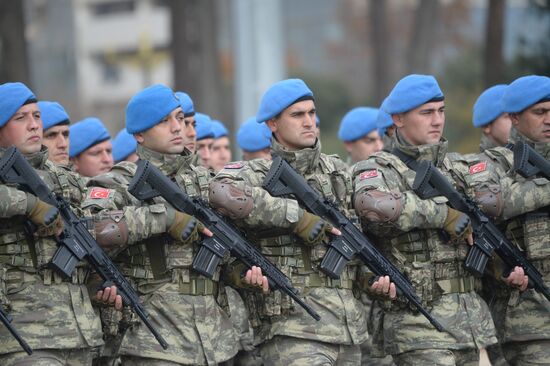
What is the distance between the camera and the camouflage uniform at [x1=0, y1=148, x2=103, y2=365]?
22.5 feet

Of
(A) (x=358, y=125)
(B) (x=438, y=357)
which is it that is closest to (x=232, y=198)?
(B) (x=438, y=357)

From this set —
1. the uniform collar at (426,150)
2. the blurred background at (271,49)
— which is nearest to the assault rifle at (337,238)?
the uniform collar at (426,150)

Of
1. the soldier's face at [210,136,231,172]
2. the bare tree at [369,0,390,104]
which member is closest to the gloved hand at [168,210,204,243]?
the soldier's face at [210,136,231,172]

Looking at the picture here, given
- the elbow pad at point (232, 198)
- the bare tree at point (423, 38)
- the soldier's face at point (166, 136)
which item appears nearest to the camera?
the elbow pad at point (232, 198)

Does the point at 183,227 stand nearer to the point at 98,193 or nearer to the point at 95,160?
the point at 98,193

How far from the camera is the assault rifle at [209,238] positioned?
7234mm

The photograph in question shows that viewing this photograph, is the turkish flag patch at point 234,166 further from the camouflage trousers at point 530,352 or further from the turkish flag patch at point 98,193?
the camouflage trousers at point 530,352

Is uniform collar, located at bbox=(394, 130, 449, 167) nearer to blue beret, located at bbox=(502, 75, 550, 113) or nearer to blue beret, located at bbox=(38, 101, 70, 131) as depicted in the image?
blue beret, located at bbox=(502, 75, 550, 113)

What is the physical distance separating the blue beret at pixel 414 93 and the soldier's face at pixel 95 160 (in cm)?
259

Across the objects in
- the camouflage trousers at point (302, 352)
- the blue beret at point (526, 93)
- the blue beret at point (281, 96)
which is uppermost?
the blue beret at point (281, 96)

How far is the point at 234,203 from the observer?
725cm

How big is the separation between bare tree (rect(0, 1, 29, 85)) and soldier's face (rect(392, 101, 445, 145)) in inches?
417

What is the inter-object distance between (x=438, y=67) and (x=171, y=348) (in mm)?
32542

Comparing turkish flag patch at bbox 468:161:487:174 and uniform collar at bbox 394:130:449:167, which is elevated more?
uniform collar at bbox 394:130:449:167
